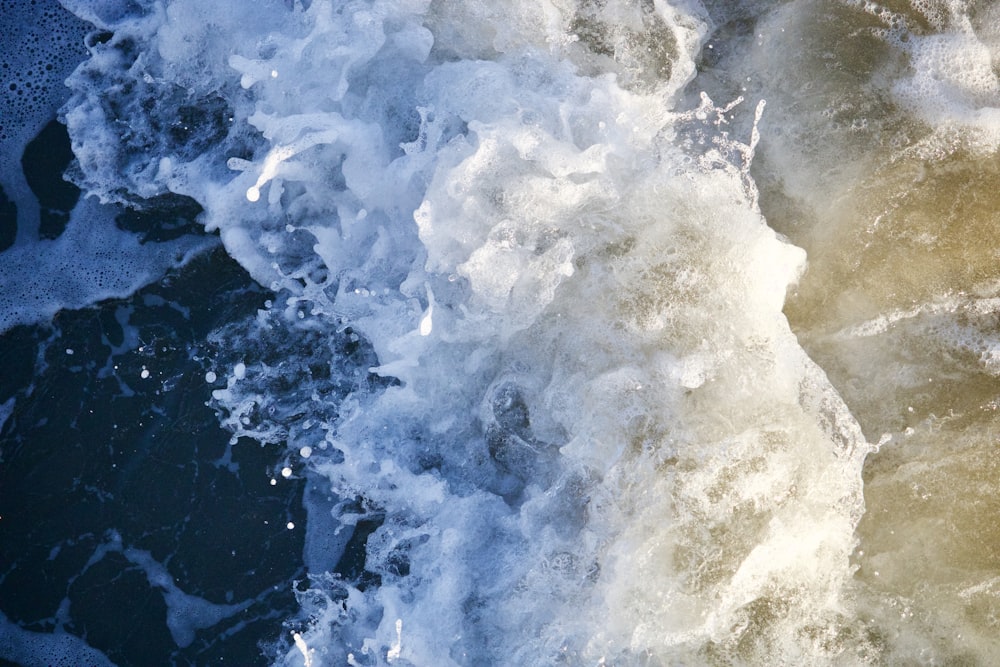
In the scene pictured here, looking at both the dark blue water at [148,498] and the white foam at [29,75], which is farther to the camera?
the white foam at [29,75]

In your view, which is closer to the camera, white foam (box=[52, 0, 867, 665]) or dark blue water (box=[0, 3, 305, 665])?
white foam (box=[52, 0, 867, 665])

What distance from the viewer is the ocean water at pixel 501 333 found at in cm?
367

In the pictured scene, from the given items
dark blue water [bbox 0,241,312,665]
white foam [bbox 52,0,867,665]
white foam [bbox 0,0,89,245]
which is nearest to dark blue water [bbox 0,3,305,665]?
dark blue water [bbox 0,241,312,665]

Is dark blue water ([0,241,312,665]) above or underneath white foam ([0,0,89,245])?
underneath

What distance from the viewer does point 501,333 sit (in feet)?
12.7

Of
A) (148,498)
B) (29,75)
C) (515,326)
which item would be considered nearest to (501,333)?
(515,326)

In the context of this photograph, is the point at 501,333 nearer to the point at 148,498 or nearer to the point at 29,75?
the point at 148,498

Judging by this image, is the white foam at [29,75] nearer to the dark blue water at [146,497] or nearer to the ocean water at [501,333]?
the ocean water at [501,333]

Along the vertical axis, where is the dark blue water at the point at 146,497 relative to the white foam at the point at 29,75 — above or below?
below

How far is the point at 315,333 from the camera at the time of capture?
4.06 m

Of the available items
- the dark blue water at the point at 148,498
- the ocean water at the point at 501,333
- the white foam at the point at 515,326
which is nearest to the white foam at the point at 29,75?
the ocean water at the point at 501,333

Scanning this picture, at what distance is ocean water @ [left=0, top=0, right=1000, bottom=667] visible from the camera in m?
3.67

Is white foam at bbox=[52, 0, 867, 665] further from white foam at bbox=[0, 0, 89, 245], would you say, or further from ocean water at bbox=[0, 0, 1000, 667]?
white foam at bbox=[0, 0, 89, 245]

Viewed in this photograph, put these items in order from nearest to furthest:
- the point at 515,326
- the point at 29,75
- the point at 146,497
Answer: the point at 515,326
the point at 146,497
the point at 29,75
